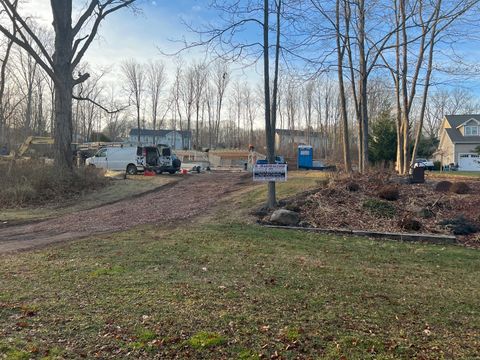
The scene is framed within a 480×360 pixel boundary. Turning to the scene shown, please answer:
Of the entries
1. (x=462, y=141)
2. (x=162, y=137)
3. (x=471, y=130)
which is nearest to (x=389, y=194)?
(x=462, y=141)

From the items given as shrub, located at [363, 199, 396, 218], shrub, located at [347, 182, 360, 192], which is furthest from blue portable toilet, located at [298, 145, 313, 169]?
shrub, located at [363, 199, 396, 218]

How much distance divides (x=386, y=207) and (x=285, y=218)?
2.90 m

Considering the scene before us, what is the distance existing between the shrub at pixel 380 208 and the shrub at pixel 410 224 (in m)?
0.69

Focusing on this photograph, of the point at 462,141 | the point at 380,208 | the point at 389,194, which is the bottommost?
the point at 380,208

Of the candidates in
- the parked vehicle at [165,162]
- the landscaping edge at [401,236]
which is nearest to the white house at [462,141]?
the parked vehicle at [165,162]

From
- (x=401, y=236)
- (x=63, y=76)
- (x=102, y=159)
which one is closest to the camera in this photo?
(x=401, y=236)

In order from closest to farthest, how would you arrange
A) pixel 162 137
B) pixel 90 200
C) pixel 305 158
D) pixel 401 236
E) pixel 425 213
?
pixel 401 236 < pixel 425 213 < pixel 90 200 < pixel 305 158 < pixel 162 137

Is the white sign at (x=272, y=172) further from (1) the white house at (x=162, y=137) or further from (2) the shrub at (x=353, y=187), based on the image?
(1) the white house at (x=162, y=137)

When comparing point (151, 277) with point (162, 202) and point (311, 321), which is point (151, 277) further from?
point (162, 202)

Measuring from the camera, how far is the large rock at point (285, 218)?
32.8 feet

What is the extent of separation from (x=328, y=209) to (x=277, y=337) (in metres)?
7.45

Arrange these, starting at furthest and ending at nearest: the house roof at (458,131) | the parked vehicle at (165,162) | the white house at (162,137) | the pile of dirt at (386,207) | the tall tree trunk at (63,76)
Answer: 1. the white house at (162,137)
2. the house roof at (458,131)
3. the parked vehicle at (165,162)
4. the tall tree trunk at (63,76)
5. the pile of dirt at (386,207)

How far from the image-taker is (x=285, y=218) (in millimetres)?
10047

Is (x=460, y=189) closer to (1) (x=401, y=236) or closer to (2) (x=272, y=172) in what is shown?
(1) (x=401, y=236)
